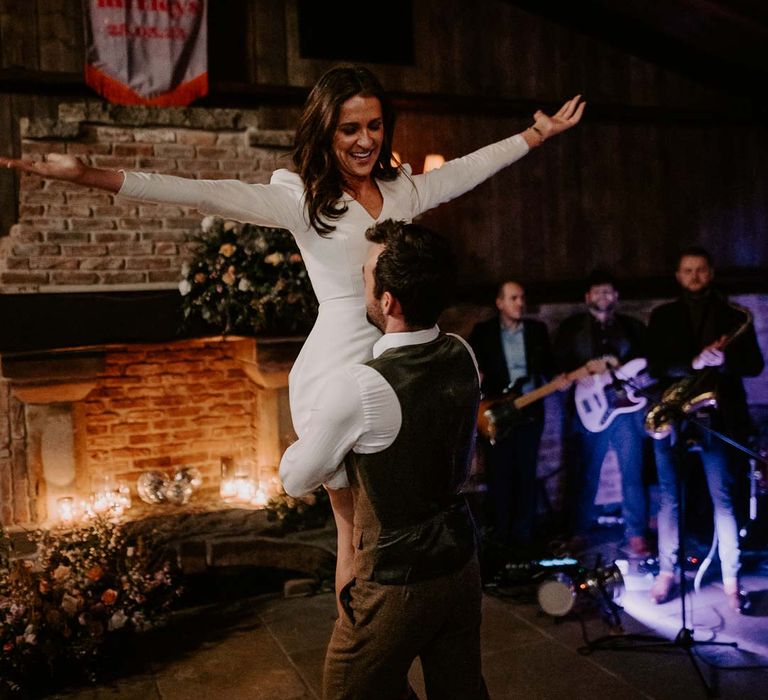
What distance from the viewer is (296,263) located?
5.20 m

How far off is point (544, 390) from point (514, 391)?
0.20 metres

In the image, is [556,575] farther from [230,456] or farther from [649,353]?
[230,456]

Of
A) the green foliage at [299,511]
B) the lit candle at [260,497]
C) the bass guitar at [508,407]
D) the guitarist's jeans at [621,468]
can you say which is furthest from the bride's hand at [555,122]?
the lit candle at [260,497]

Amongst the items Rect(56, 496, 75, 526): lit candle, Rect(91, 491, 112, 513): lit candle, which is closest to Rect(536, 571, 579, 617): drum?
Rect(91, 491, 112, 513): lit candle

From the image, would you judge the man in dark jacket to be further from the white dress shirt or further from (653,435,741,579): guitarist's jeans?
the white dress shirt

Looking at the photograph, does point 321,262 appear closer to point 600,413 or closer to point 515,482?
point 515,482

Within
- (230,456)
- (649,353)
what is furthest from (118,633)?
(649,353)

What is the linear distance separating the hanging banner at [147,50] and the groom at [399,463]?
13.5 ft

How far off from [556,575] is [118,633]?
2.23 m

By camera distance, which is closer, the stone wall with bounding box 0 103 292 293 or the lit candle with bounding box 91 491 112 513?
the stone wall with bounding box 0 103 292 293

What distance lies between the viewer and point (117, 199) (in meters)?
5.44

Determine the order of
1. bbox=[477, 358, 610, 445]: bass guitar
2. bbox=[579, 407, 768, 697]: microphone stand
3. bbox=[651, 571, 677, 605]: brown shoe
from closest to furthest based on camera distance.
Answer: bbox=[579, 407, 768, 697]: microphone stand → bbox=[651, 571, 677, 605]: brown shoe → bbox=[477, 358, 610, 445]: bass guitar

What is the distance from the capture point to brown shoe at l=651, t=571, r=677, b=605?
14.4ft

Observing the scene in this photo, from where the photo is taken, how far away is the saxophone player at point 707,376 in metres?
4.25
